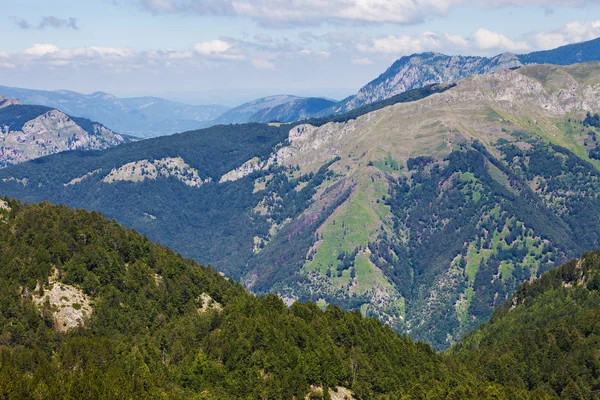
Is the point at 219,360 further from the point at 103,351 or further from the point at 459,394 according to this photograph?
the point at 459,394

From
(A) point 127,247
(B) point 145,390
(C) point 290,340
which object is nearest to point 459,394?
(C) point 290,340

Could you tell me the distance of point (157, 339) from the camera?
159 meters

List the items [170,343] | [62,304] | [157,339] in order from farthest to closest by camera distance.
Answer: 1. [62,304]
2. [157,339]
3. [170,343]

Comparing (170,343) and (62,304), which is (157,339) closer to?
(170,343)

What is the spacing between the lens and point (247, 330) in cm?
14862

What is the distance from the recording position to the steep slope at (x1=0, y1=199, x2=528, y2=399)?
124m

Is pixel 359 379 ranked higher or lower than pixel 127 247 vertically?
lower

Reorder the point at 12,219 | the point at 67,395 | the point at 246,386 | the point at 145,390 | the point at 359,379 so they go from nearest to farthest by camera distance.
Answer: the point at 67,395 → the point at 145,390 → the point at 246,386 → the point at 359,379 → the point at 12,219

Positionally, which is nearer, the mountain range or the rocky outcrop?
the mountain range

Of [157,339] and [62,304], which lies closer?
[157,339]

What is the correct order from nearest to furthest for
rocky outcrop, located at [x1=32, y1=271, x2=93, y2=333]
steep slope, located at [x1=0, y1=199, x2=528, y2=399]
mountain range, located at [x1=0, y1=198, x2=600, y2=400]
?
steep slope, located at [x1=0, y1=199, x2=528, y2=399] → mountain range, located at [x1=0, y1=198, x2=600, y2=400] → rocky outcrop, located at [x1=32, y1=271, x2=93, y2=333]

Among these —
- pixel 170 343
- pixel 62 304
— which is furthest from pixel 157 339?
pixel 62 304

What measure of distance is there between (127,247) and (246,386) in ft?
274

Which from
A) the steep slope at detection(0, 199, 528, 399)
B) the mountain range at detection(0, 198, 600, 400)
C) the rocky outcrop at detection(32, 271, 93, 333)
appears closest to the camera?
the steep slope at detection(0, 199, 528, 399)
